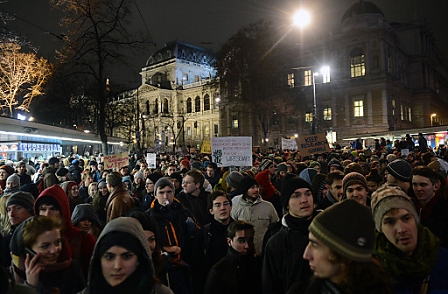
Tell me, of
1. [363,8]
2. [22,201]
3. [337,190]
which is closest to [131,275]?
[22,201]

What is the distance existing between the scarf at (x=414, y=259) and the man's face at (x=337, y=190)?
280cm

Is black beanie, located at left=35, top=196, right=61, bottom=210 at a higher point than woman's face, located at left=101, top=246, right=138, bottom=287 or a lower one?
higher

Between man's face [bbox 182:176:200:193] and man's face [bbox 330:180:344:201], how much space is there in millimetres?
2373

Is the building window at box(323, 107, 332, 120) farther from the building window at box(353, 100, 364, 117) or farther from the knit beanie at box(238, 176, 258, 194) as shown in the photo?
the knit beanie at box(238, 176, 258, 194)

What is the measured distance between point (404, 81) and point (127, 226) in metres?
66.2

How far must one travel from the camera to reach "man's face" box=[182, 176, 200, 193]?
21.6 feet

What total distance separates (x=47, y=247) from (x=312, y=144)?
11733mm

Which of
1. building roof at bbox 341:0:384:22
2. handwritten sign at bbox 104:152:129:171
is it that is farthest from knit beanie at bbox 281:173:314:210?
building roof at bbox 341:0:384:22

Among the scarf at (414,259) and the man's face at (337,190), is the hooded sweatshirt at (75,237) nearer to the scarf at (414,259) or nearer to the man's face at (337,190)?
the scarf at (414,259)

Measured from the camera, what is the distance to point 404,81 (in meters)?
60.4

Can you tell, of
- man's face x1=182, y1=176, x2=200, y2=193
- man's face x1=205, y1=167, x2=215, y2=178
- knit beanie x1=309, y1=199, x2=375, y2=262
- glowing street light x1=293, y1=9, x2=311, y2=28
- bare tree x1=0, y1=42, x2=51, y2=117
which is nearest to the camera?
knit beanie x1=309, y1=199, x2=375, y2=262

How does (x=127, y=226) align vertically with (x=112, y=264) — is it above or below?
above

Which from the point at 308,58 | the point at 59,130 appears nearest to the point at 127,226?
the point at 59,130

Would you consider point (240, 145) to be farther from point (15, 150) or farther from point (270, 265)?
point (15, 150)
